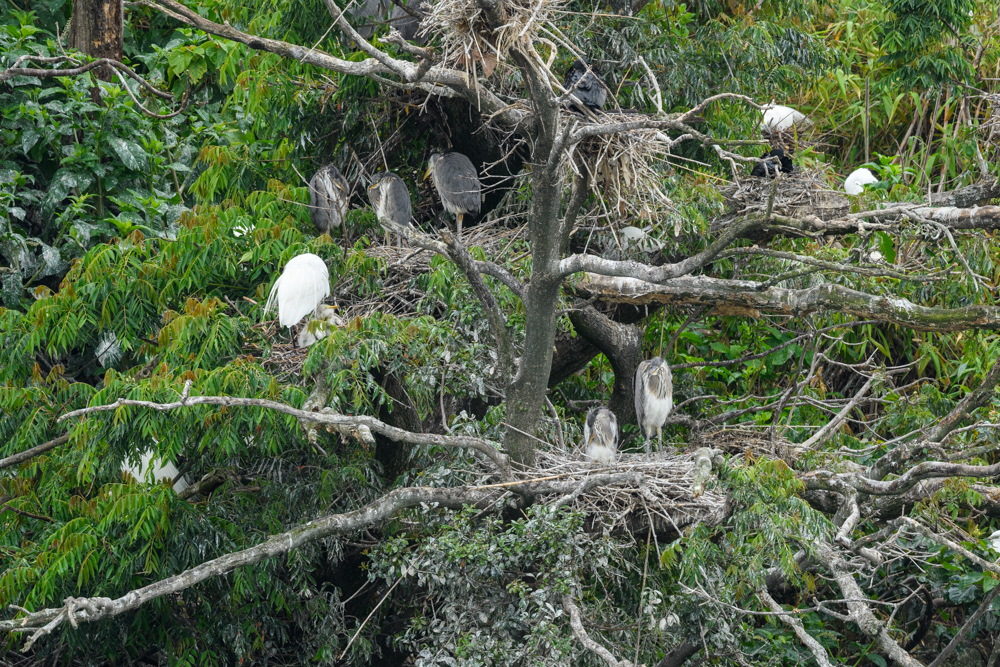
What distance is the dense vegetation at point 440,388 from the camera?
3.58 meters

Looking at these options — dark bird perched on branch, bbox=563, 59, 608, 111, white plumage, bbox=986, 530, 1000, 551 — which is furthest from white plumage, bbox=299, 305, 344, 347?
white plumage, bbox=986, 530, 1000, 551

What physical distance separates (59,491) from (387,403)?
142 centimetres

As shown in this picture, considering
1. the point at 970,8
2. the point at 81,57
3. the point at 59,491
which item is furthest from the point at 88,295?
the point at 970,8

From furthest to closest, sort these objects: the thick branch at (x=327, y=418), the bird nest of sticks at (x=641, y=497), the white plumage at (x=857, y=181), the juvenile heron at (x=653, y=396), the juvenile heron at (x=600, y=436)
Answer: the white plumage at (x=857, y=181), the juvenile heron at (x=653, y=396), the juvenile heron at (x=600, y=436), the bird nest of sticks at (x=641, y=497), the thick branch at (x=327, y=418)

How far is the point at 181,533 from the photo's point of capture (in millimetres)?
3947

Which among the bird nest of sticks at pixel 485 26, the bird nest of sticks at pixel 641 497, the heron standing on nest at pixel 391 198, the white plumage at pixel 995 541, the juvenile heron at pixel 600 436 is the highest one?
the bird nest of sticks at pixel 485 26

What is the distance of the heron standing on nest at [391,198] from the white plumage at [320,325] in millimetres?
915

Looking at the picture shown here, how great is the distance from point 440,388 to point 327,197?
56.9 inches

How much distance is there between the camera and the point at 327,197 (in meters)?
5.09

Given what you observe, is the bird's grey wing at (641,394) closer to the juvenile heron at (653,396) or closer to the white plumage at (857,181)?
the juvenile heron at (653,396)

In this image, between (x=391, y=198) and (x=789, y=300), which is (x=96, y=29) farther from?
(x=789, y=300)

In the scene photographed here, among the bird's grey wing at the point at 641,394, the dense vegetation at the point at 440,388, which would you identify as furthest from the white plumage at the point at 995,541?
the bird's grey wing at the point at 641,394

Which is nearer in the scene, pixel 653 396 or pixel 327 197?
pixel 653 396

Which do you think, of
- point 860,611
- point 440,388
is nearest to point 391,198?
point 440,388
